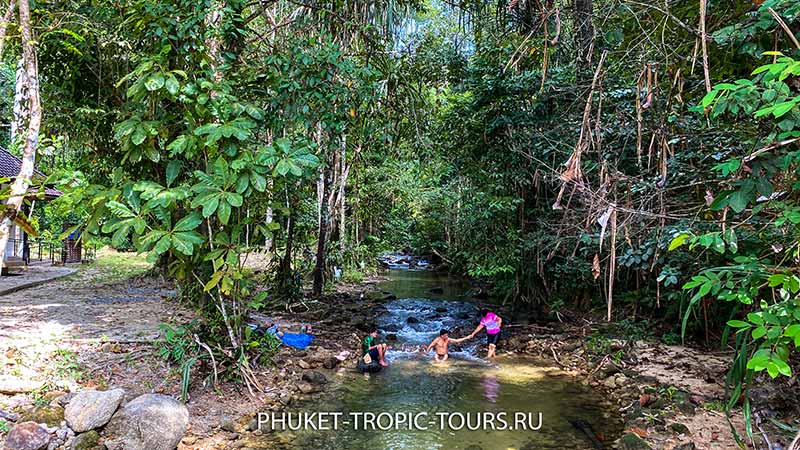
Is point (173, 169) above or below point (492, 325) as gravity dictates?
above

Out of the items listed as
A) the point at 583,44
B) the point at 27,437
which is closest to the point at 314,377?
the point at 27,437

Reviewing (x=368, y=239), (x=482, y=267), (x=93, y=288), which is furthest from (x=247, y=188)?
(x=368, y=239)

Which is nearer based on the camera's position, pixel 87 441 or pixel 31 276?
pixel 87 441

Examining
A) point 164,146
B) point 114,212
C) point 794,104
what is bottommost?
point 114,212

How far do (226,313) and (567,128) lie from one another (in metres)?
5.80

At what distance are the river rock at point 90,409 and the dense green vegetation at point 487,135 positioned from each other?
1.29 metres

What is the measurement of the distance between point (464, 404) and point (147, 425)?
3.60m

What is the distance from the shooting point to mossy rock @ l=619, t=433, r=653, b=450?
190 inches

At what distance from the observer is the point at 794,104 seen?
7.87ft

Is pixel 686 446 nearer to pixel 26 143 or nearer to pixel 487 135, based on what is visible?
pixel 487 135

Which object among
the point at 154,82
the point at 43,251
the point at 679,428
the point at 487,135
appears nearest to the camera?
the point at 154,82

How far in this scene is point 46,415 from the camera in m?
4.39

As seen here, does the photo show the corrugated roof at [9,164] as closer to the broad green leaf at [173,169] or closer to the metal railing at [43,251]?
the metal railing at [43,251]

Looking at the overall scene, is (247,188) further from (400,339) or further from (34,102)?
(400,339)
